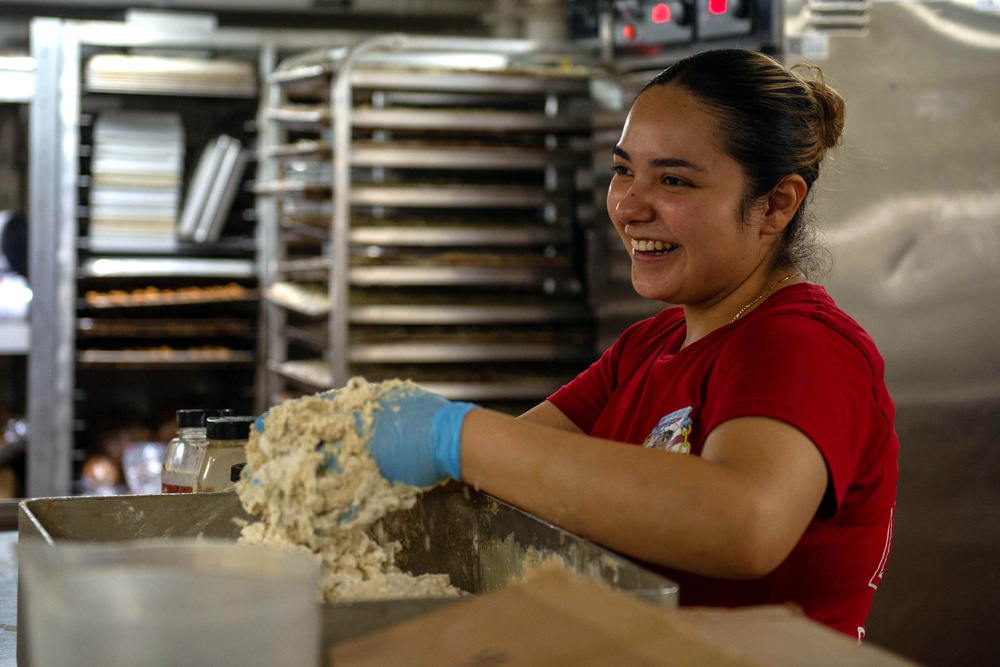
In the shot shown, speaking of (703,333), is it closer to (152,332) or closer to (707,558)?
(707,558)

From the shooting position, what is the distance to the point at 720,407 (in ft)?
3.83

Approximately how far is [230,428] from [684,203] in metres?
0.68

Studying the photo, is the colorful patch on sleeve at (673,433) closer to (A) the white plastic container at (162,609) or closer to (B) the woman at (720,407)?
(B) the woman at (720,407)

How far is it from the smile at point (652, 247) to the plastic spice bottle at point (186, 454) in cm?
67

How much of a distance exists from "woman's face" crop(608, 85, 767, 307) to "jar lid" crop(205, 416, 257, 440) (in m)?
0.59

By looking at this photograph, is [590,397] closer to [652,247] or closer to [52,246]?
[652,247]

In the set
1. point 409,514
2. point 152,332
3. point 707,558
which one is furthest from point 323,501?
point 152,332

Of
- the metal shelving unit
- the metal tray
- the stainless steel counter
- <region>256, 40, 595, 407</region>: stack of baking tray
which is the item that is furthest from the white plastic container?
the metal shelving unit

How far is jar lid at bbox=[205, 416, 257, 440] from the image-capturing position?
1.43 m

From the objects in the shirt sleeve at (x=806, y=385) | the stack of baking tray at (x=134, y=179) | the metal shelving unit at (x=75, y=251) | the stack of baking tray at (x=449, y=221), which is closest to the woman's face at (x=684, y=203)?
the shirt sleeve at (x=806, y=385)

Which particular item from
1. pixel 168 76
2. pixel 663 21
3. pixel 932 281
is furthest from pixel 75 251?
pixel 932 281

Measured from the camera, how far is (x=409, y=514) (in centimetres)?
134

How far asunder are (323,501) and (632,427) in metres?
0.48

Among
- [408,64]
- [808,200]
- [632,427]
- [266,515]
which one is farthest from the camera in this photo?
[408,64]
